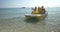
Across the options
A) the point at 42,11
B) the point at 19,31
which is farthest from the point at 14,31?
the point at 42,11

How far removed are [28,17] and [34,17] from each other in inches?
12.7

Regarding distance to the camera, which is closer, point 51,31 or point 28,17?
point 51,31

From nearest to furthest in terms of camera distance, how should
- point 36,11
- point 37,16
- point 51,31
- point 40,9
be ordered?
point 51,31 → point 37,16 → point 36,11 → point 40,9

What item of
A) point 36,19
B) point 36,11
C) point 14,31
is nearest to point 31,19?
point 36,19

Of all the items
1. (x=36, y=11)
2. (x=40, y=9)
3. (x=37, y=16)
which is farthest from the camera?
(x=40, y=9)

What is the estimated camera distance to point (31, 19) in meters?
9.55

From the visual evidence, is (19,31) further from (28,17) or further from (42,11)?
(42,11)

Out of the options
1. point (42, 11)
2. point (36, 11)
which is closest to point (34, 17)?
point (36, 11)

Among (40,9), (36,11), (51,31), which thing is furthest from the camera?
(40,9)

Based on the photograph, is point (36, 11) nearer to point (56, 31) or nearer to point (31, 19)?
point (31, 19)

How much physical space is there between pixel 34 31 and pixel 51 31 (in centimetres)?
62

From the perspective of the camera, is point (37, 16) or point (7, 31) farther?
point (37, 16)

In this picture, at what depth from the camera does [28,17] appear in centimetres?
925

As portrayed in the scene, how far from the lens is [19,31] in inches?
251
